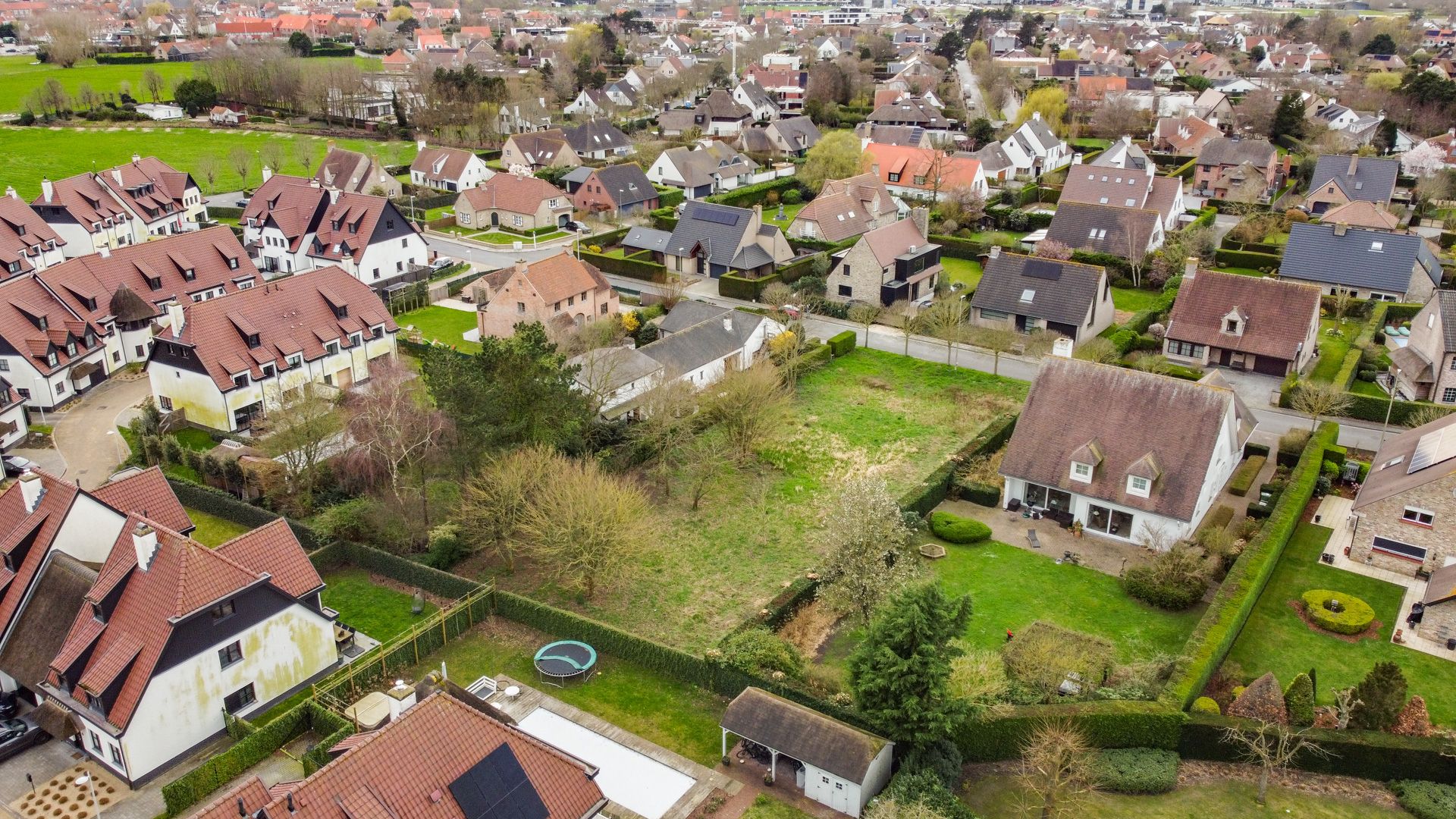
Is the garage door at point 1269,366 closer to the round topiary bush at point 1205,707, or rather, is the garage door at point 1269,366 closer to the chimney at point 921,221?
the chimney at point 921,221

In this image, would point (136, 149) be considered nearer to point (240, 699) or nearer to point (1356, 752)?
point (240, 699)

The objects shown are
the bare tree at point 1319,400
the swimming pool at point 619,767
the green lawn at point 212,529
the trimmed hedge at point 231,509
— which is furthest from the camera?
the bare tree at point 1319,400

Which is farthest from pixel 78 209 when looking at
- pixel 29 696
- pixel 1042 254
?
pixel 1042 254

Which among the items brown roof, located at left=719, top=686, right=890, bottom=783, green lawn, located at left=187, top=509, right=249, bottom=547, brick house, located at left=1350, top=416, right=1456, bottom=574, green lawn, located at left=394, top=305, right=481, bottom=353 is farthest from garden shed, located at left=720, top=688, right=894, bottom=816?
green lawn, located at left=394, top=305, right=481, bottom=353

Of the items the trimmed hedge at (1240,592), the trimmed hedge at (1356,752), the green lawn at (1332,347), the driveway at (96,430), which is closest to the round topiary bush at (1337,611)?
the trimmed hedge at (1240,592)

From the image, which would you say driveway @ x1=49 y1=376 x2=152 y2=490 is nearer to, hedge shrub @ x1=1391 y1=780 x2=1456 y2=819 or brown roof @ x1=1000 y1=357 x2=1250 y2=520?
brown roof @ x1=1000 y1=357 x2=1250 y2=520

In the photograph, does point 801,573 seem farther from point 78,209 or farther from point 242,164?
point 242,164
